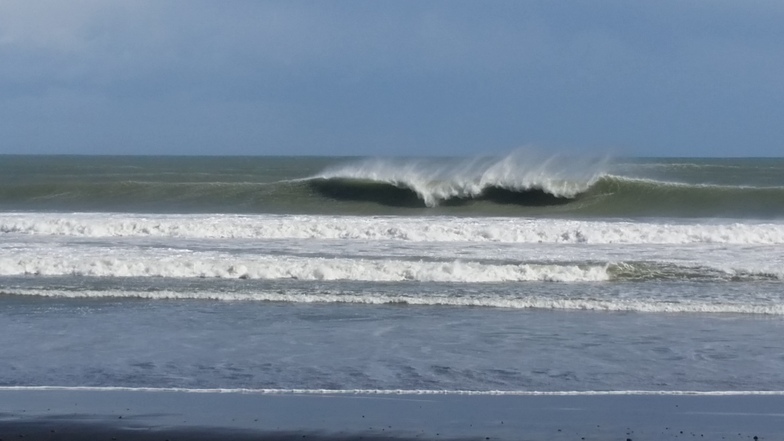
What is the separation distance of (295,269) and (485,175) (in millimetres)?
13345

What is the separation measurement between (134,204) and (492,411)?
22.1 m

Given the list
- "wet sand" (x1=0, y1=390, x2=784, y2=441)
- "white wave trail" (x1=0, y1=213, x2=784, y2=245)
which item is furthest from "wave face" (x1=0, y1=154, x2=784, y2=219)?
"wet sand" (x1=0, y1=390, x2=784, y2=441)

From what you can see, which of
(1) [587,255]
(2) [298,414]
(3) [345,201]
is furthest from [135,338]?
(3) [345,201]

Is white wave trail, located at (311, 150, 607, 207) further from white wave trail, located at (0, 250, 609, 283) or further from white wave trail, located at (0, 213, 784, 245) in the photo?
white wave trail, located at (0, 250, 609, 283)

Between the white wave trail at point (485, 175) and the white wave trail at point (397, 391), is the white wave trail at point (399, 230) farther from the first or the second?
the white wave trail at point (397, 391)

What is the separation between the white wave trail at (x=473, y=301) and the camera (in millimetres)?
10562

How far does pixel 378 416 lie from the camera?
644 centimetres

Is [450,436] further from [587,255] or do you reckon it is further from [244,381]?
[587,255]

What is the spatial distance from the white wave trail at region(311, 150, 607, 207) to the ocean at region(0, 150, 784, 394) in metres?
1.65

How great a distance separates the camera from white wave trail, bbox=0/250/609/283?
1262 centimetres

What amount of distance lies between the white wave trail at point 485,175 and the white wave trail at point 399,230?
617cm

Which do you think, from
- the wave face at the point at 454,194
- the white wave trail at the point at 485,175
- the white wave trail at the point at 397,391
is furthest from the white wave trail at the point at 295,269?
the white wave trail at the point at 485,175

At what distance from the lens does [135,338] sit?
8961 mm

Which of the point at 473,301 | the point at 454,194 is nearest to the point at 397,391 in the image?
the point at 473,301
